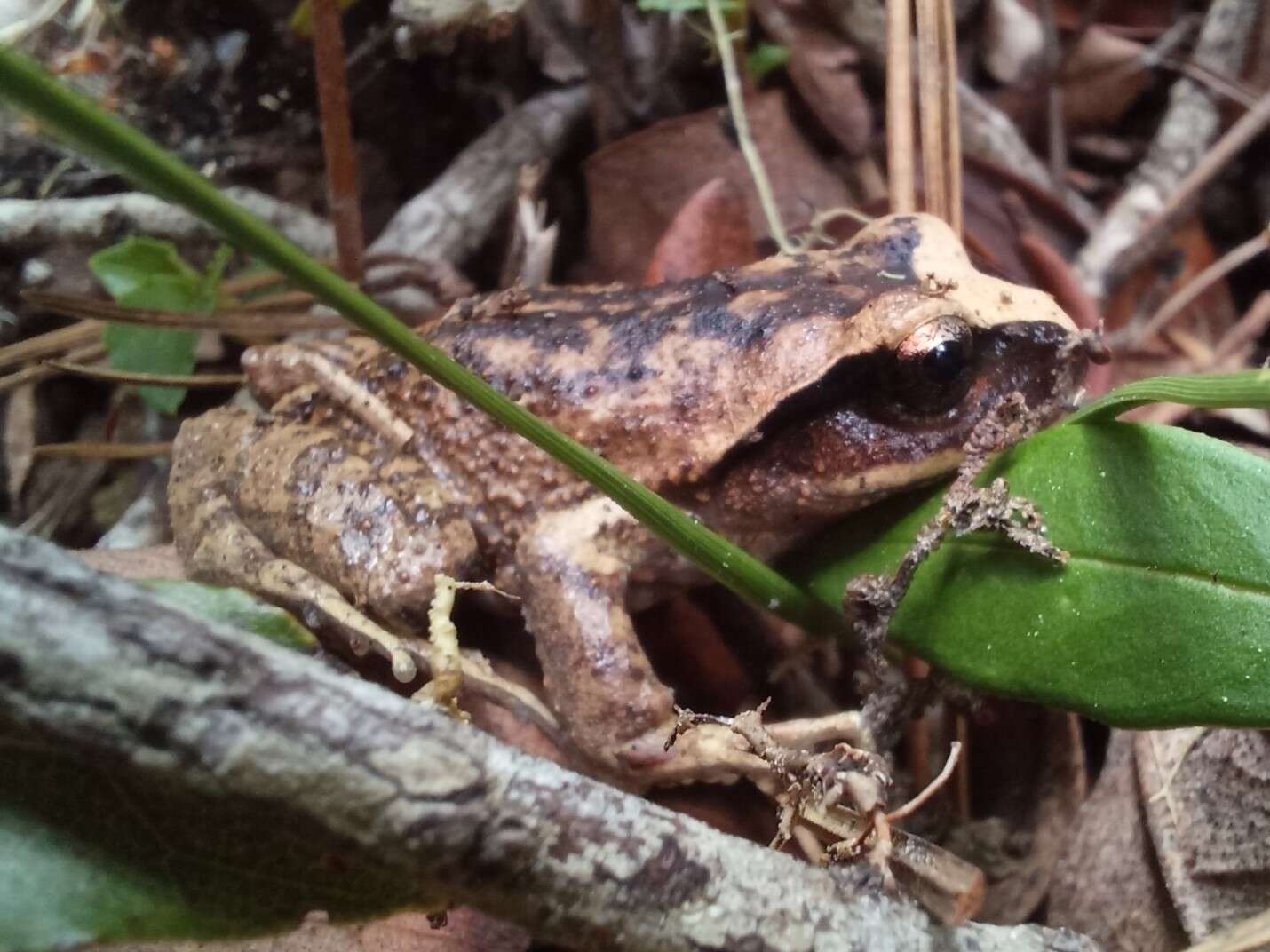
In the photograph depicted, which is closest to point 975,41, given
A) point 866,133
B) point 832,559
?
point 866,133

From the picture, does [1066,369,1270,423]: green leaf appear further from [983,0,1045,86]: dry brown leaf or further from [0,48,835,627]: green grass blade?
[983,0,1045,86]: dry brown leaf

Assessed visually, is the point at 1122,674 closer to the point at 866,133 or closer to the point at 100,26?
the point at 866,133

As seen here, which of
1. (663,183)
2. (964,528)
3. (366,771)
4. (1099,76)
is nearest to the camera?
(366,771)

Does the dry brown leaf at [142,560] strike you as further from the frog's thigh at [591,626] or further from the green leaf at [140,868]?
the green leaf at [140,868]

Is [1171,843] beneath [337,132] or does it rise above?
beneath

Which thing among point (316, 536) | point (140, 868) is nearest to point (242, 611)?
point (140, 868)

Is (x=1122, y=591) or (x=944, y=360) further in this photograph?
(x=944, y=360)

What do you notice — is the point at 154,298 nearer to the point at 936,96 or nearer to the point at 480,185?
the point at 480,185

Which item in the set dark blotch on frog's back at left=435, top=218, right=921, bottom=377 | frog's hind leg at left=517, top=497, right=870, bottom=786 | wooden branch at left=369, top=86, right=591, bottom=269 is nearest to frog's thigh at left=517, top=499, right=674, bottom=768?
frog's hind leg at left=517, top=497, right=870, bottom=786
